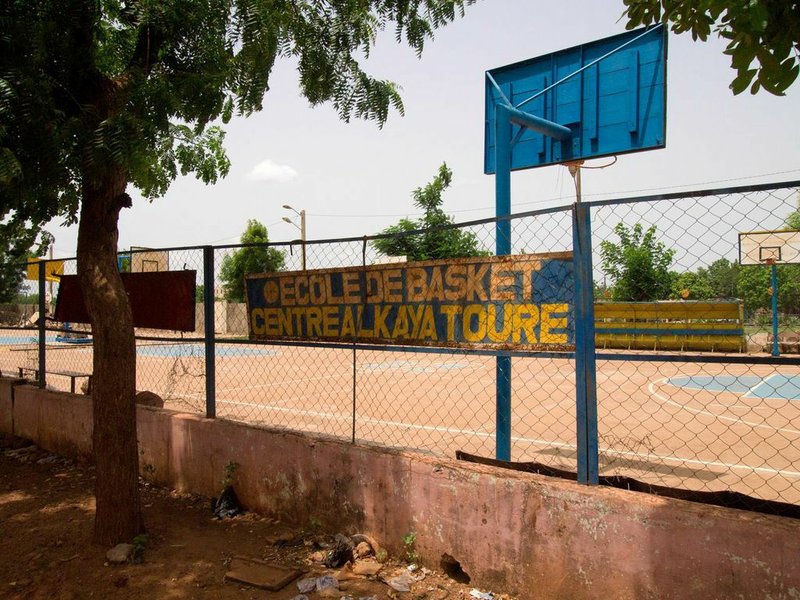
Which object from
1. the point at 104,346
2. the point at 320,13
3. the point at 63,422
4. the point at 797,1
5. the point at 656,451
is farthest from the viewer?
the point at 656,451

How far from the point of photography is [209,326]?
5.41 m

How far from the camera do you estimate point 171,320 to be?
609 cm

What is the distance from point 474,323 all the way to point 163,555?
278cm

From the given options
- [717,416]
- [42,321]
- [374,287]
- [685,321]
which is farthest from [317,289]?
[717,416]

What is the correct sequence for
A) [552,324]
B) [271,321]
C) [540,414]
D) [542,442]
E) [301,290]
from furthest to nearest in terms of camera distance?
[540,414], [542,442], [271,321], [301,290], [552,324]

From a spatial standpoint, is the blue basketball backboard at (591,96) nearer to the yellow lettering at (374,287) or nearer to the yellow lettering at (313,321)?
the yellow lettering at (374,287)

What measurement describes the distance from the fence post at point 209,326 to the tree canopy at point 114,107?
0.94 meters

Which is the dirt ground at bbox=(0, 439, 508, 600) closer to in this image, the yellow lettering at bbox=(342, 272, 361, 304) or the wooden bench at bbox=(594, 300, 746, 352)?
the yellow lettering at bbox=(342, 272, 361, 304)

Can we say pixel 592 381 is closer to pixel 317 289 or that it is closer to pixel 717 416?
pixel 317 289

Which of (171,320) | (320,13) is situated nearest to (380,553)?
(171,320)

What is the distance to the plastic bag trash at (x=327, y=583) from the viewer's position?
3.67 m

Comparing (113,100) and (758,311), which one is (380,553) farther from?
(113,100)

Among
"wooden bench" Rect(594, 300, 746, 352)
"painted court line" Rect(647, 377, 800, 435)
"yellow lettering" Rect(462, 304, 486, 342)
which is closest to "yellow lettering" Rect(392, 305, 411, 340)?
"yellow lettering" Rect(462, 304, 486, 342)

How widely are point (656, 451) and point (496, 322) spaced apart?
16.6ft
